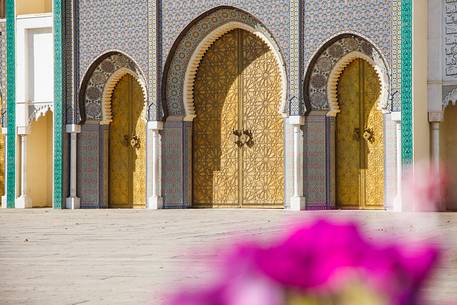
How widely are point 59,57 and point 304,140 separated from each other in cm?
484

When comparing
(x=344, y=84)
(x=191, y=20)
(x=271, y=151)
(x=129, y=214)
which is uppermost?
(x=191, y=20)

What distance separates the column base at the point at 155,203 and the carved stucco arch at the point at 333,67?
3.08 m

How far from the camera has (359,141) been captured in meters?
14.6

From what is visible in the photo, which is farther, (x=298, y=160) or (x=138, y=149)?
(x=138, y=149)

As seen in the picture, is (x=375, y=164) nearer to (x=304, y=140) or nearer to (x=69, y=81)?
(x=304, y=140)

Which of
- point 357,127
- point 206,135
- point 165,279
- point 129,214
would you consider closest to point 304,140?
point 357,127

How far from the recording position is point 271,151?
15398mm

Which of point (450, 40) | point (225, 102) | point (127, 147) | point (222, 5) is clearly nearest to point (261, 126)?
point (225, 102)

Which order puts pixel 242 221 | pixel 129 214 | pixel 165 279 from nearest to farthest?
pixel 165 279 < pixel 242 221 < pixel 129 214

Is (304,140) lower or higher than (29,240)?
higher

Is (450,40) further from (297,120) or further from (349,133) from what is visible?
(297,120)

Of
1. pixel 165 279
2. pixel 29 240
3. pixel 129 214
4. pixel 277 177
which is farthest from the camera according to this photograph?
pixel 277 177

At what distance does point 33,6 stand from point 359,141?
6.98m

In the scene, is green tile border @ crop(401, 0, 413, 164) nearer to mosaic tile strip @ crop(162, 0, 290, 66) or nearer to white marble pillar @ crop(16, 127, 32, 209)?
mosaic tile strip @ crop(162, 0, 290, 66)
